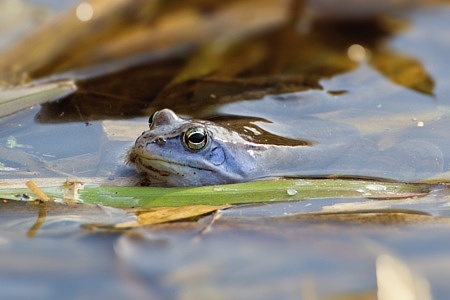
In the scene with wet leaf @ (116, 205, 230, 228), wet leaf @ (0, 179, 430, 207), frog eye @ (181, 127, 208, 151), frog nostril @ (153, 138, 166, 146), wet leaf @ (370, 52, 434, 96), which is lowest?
wet leaf @ (116, 205, 230, 228)

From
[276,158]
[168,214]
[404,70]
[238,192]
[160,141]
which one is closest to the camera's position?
[168,214]

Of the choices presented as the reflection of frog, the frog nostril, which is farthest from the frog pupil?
the frog nostril

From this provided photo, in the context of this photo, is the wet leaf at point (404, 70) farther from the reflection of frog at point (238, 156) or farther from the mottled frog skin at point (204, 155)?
the mottled frog skin at point (204, 155)

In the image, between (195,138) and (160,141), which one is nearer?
(160,141)

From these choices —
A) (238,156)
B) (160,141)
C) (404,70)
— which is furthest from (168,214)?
(404,70)

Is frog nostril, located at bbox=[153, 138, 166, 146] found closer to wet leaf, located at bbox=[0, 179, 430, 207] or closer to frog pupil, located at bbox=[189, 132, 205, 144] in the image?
frog pupil, located at bbox=[189, 132, 205, 144]

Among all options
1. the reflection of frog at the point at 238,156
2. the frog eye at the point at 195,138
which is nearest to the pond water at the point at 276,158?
the reflection of frog at the point at 238,156

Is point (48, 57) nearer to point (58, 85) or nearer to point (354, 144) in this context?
point (58, 85)

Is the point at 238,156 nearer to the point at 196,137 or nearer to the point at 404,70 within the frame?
the point at 196,137
